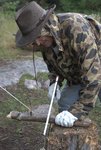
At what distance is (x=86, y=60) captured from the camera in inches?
133

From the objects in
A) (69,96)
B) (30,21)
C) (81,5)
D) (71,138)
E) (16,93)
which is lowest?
(16,93)

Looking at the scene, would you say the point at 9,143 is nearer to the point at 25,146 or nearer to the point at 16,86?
the point at 25,146

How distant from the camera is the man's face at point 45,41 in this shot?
3377mm

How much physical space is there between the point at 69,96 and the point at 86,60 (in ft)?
2.76

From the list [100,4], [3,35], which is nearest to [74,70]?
[3,35]

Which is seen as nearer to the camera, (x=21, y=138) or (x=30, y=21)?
(x=30, y=21)

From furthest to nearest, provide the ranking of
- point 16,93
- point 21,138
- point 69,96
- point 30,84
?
point 30,84, point 16,93, point 21,138, point 69,96

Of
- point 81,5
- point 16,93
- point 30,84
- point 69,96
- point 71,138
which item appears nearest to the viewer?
point 71,138

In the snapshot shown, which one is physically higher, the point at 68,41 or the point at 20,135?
the point at 68,41

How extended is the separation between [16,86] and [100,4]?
8.14 meters

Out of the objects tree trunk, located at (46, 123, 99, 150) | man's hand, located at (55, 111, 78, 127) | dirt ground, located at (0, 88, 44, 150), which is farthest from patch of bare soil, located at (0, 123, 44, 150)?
man's hand, located at (55, 111, 78, 127)

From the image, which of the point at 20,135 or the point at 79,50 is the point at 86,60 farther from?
the point at 20,135

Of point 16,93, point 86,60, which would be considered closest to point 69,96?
point 86,60

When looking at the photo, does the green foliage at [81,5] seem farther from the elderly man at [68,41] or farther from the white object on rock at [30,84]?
the elderly man at [68,41]
